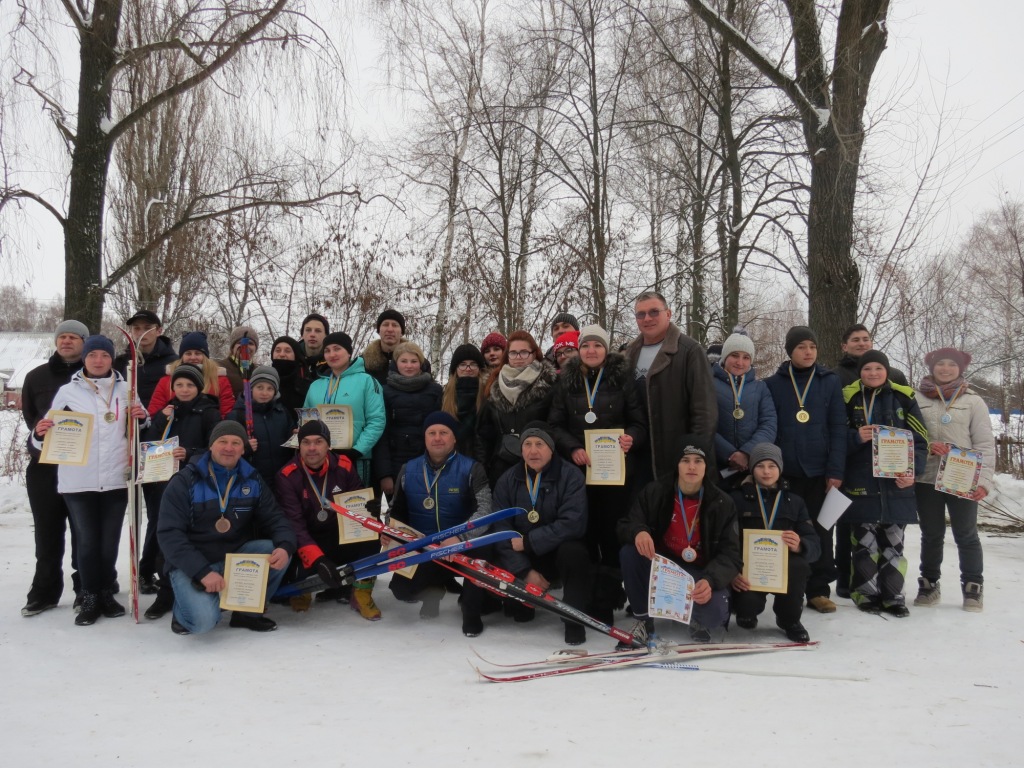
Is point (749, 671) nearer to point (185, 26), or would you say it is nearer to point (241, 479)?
point (241, 479)

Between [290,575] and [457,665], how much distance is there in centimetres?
164

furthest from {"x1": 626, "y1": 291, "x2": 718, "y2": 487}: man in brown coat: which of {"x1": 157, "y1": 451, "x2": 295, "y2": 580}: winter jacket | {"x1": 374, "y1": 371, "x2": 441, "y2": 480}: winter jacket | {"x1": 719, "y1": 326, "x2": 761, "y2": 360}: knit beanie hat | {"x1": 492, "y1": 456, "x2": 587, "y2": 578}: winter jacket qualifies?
{"x1": 157, "y1": 451, "x2": 295, "y2": 580}: winter jacket

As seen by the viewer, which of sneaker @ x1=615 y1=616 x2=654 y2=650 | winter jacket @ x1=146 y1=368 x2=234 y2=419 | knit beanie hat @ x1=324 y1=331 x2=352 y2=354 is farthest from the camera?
knit beanie hat @ x1=324 y1=331 x2=352 y2=354

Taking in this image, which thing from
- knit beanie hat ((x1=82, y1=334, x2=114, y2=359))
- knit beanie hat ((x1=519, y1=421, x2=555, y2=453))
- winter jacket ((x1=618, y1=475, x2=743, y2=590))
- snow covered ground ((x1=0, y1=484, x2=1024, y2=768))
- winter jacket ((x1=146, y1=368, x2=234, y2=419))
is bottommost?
snow covered ground ((x1=0, y1=484, x2=1024, y2=768))

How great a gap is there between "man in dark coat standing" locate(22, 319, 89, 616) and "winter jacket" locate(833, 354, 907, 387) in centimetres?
533

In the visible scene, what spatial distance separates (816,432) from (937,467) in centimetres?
92

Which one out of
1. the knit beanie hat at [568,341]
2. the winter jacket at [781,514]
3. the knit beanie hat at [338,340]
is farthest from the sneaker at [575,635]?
the knit beanie hat at [338,340]

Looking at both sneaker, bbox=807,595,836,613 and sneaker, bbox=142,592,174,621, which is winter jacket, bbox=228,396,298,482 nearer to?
sneaker, bbox=142,592,174,621

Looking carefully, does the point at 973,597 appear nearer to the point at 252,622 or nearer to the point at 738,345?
the point at 738,345

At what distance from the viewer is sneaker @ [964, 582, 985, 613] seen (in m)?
4.66

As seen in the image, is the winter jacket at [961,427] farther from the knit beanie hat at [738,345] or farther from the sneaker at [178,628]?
the sneaker at [178,628]

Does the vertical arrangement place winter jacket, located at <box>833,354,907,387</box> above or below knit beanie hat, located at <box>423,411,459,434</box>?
above

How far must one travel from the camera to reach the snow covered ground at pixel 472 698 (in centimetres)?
A: 266

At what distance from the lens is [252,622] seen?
4.23 meters
